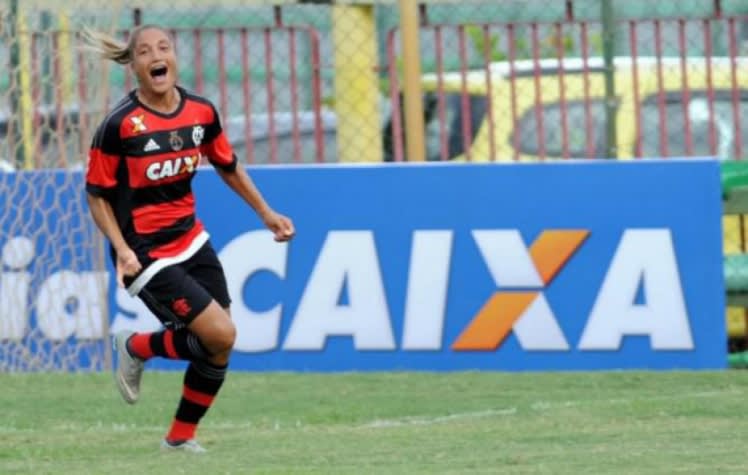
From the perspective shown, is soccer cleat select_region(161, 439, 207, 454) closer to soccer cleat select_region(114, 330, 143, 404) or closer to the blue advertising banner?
soccer cleat select_region(114, 330, 143, 404)

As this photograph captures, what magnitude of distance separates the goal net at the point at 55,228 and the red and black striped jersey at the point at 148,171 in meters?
3.20

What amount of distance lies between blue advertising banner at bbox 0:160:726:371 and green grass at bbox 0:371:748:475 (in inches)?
9.9

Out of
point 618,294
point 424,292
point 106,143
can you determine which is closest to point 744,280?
point 618,294

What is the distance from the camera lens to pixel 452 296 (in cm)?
1109

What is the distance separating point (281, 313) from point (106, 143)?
122 inches

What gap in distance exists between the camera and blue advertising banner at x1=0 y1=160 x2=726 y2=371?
10914 millimetres

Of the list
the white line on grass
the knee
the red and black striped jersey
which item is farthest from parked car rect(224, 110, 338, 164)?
the knee

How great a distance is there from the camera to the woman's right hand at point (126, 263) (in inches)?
316

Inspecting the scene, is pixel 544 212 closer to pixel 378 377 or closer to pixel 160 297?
pixel 378 377

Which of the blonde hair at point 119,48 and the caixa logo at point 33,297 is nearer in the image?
the blonde hair at point 119,48

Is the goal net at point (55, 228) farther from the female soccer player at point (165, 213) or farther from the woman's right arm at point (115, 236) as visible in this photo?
the woman's right arm at point (115, 236)

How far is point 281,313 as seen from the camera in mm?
11195

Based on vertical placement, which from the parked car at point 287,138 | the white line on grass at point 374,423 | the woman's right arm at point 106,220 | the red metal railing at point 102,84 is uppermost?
the red metal railing at point 102,84

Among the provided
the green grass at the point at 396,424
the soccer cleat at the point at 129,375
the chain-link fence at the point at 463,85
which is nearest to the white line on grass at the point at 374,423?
the green grass at the point at 396,424
